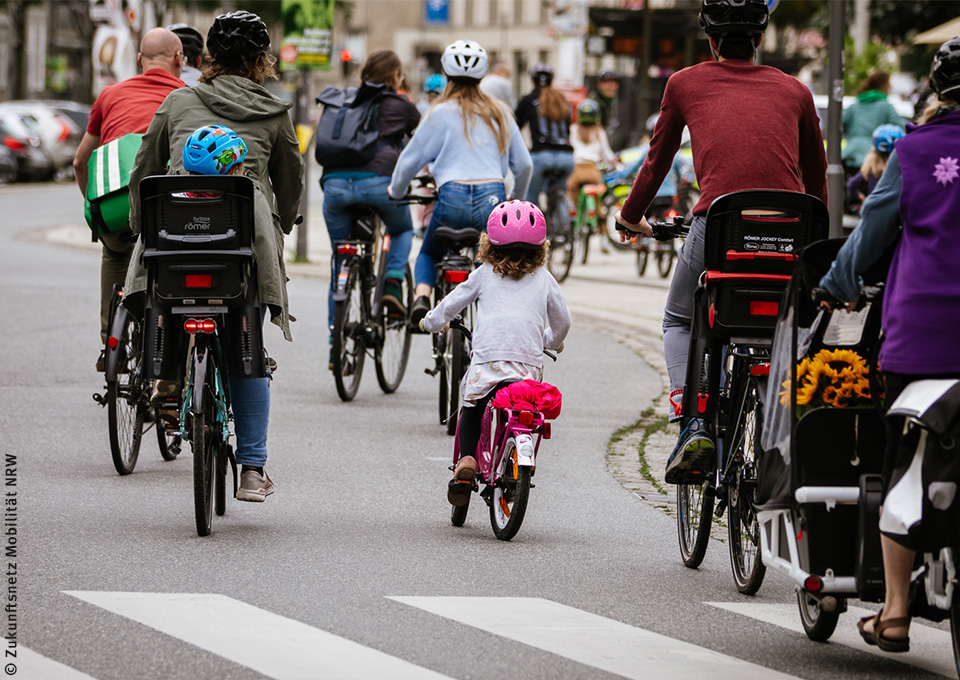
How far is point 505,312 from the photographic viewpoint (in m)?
7.00

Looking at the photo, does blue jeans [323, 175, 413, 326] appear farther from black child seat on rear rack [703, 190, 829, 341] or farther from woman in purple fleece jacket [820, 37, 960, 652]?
woman in purple fleece jacket [820, 37, 960, 652]

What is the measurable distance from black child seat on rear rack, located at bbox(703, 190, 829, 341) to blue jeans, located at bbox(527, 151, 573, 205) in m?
13.1

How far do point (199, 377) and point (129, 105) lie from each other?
8.15ft

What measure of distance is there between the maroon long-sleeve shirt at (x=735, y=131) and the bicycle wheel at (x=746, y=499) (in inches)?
34.0

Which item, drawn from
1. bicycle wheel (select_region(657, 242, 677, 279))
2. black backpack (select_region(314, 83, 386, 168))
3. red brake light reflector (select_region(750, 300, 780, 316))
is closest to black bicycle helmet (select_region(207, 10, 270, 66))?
red brake light reflector (select_region(750, 300, 780, 316))

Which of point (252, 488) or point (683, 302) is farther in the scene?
point (252, 488)

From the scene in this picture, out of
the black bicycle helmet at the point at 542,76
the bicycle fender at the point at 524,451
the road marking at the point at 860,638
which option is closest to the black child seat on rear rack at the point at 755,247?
the road marking at the point at 860,638

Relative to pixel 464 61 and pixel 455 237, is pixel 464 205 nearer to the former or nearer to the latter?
pixel 455 237

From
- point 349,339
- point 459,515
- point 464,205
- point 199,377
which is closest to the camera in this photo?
point 199,377

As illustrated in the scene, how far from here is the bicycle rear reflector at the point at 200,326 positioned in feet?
21.7

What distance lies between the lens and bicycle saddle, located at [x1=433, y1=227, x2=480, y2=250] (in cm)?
938

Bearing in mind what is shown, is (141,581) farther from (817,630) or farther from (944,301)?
(944,301)

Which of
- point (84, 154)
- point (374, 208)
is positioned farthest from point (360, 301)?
point (84, 154)

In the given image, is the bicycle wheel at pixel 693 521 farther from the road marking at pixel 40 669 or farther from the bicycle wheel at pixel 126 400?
the bicycle wheel at pixel 126 400
